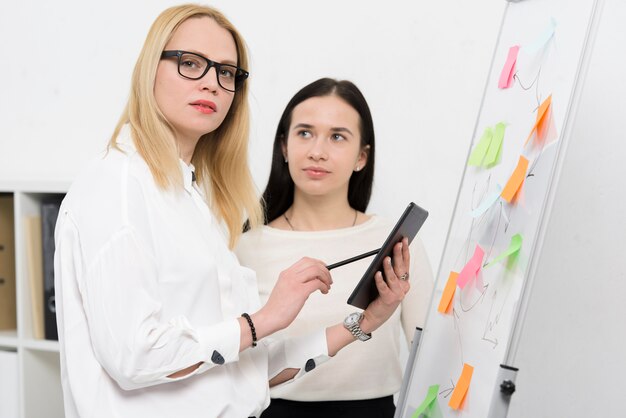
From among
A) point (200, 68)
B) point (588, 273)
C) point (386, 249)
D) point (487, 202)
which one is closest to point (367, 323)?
point (386, 249)

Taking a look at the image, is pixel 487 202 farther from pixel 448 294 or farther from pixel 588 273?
pixel 588 273

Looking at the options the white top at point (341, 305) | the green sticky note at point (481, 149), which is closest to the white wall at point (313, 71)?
the white top at point (341, 305)

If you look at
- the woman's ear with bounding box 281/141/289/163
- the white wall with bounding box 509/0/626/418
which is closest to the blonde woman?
the woman's ear with bounding box 281/141/289/163

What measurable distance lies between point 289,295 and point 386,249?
8.8 inches

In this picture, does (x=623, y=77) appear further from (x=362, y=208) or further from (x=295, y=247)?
(x=295, y=247)

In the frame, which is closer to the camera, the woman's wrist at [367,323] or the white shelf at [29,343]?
the woman's wrist at [367,323]

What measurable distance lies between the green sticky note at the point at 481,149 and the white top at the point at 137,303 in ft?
1.99

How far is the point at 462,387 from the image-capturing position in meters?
1.38

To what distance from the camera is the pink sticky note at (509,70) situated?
5.17 ft

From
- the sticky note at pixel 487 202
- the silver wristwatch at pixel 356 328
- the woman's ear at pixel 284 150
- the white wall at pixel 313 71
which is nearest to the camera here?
the sticky note at pixel 487 202

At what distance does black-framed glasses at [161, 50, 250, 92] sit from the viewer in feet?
4.66

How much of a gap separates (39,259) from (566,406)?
5.59 feet

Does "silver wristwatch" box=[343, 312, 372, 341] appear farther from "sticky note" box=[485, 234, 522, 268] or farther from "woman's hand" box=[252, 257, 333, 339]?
"sticky note" box=[485, 234, 522, 268]

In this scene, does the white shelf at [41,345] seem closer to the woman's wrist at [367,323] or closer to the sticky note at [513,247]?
the woman's wrist at [367,323]
